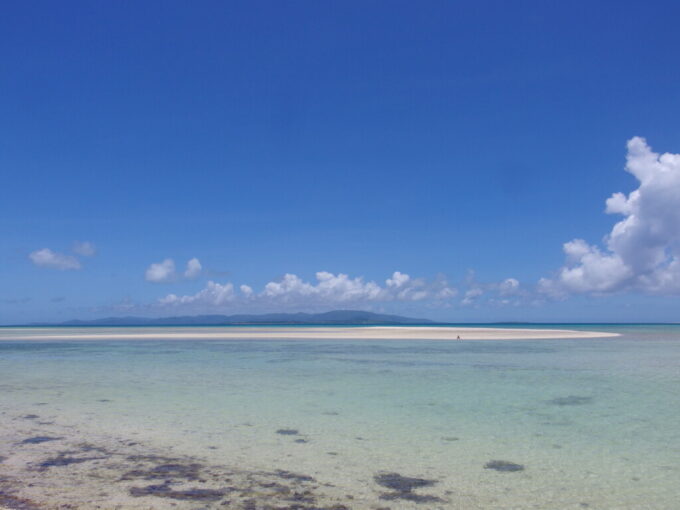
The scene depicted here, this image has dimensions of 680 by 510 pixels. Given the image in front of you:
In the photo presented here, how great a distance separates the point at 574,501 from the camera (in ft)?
23.1

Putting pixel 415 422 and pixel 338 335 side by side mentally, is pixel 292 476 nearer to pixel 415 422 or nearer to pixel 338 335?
pixel 415 422

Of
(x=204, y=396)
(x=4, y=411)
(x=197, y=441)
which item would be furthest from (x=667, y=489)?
(x=4, y=411)

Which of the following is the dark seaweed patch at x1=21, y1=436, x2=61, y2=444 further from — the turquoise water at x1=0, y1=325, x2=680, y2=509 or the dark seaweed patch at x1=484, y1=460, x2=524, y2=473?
the dark seaweed patch at x1=484, y1=460, x2=524, y2=473

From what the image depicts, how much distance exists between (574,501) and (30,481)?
8.05 m

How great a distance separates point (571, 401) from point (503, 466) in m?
7.24

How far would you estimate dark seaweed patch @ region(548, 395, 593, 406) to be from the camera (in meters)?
14.3

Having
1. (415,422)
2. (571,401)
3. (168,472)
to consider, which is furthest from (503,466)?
(571,401)

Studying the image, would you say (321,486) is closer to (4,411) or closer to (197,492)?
(197,492)

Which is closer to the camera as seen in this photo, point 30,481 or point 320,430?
point 30,481

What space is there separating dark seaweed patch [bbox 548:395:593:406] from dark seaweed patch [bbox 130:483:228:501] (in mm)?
10543

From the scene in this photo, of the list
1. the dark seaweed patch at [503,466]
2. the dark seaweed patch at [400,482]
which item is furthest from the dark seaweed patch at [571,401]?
the dark seaweed patch at [400,482]

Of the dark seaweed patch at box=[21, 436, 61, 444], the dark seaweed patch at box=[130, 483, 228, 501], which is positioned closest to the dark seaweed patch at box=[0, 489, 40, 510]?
the dark seaweed patch at box=[130, 483, 228, 501]

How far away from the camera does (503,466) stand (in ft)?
28.3

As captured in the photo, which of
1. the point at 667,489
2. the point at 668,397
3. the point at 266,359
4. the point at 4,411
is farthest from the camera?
the point at 266,359
